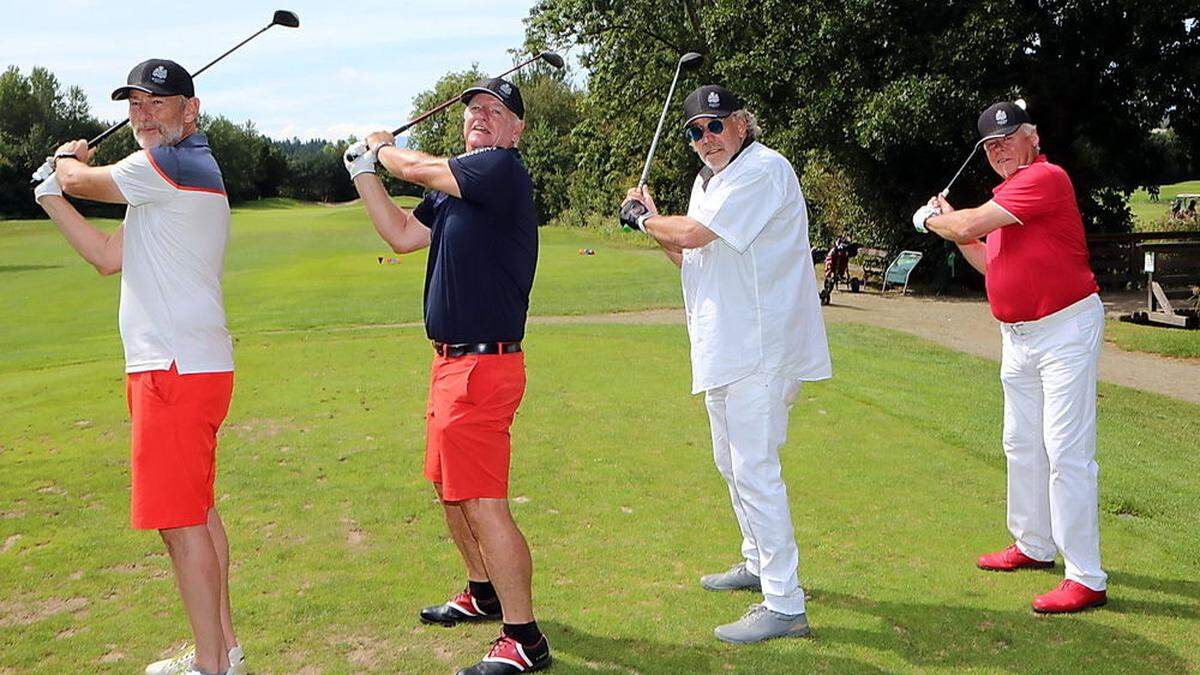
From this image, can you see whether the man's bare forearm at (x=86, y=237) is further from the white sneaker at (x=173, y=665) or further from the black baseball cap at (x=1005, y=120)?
the black baseball cap at (x=1005, y=120)

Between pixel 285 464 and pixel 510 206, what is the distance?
3.75 metres

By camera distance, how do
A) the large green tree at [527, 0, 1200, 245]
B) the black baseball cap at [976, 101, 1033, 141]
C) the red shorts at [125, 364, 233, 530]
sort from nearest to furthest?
the red shorts at [125, 364, 233, 530] → the black baseball cap at [976, 101, 1033, 141] → the large green tree at [527, 0, 1200, 245]

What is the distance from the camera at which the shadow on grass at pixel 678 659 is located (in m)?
4.22

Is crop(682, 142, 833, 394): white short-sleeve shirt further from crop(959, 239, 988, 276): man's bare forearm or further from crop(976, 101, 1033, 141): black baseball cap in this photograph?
crop(959, 239, 988, 276): man's bare forearm

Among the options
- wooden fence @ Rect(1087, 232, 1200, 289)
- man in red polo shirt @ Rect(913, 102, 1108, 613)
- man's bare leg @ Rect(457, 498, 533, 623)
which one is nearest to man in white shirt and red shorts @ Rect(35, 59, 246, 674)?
man's bare leg @ Rect(457, 498, 533, 623)

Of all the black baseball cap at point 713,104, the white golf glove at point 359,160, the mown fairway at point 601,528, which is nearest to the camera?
the white golf glove at point 359,160

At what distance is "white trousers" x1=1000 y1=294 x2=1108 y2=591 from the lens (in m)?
5.04

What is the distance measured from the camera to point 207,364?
405 cm

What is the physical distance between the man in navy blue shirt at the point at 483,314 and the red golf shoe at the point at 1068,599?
230cm

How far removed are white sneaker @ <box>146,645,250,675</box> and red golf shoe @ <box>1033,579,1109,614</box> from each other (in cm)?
348

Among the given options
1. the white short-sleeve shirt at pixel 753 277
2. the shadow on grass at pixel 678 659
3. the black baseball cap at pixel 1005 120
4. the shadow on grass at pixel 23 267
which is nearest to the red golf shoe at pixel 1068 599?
the shadow on grass at pixel 678 659

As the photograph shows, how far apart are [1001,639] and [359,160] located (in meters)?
3.37

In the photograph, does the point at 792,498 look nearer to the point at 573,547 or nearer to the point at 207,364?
the point at 573,547

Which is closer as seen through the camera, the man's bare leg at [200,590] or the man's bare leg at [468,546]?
the man's bare leg at [200,590]
